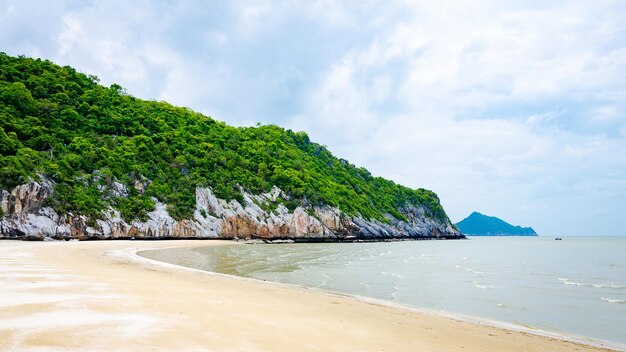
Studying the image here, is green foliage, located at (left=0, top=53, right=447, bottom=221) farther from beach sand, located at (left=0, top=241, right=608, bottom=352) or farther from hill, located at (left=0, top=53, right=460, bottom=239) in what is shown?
beach sand, located at (left=0, top=241, right=608, bottom=352)

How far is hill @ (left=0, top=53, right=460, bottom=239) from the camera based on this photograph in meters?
49.7

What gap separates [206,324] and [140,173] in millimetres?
65145

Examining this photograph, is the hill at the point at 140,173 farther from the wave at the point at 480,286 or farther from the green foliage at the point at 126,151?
the wave at the point at 480,286

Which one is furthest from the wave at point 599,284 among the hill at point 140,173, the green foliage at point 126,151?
the green foliage at point 126,151

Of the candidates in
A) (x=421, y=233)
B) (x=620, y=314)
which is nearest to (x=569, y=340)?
(x=620, y=314)

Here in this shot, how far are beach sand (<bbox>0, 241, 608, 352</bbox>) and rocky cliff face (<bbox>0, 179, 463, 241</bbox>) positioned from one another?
4198 centimetres

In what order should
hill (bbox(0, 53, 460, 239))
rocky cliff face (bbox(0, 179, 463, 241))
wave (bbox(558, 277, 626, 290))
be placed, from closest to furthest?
wave (bbox(558, 277, 626, 290)) → rocky cliff face (bbox(0, 179, 463, 241)) → hill (bbox(0, 53, 460, 239))

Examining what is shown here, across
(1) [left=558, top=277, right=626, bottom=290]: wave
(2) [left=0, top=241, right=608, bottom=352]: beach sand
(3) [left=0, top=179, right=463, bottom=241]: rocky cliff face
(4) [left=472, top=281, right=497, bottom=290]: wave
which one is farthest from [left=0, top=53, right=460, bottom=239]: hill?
(1) [left=558, top=277, right=626, bottom=290]: wave

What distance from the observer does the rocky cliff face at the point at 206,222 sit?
45656 mm

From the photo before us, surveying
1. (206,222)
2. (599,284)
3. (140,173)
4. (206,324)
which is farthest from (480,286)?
(140,173)

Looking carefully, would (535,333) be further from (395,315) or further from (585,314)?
(585,314)

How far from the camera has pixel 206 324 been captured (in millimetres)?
7121

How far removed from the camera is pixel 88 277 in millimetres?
13148

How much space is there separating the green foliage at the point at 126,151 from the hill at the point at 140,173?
0.66 feet
